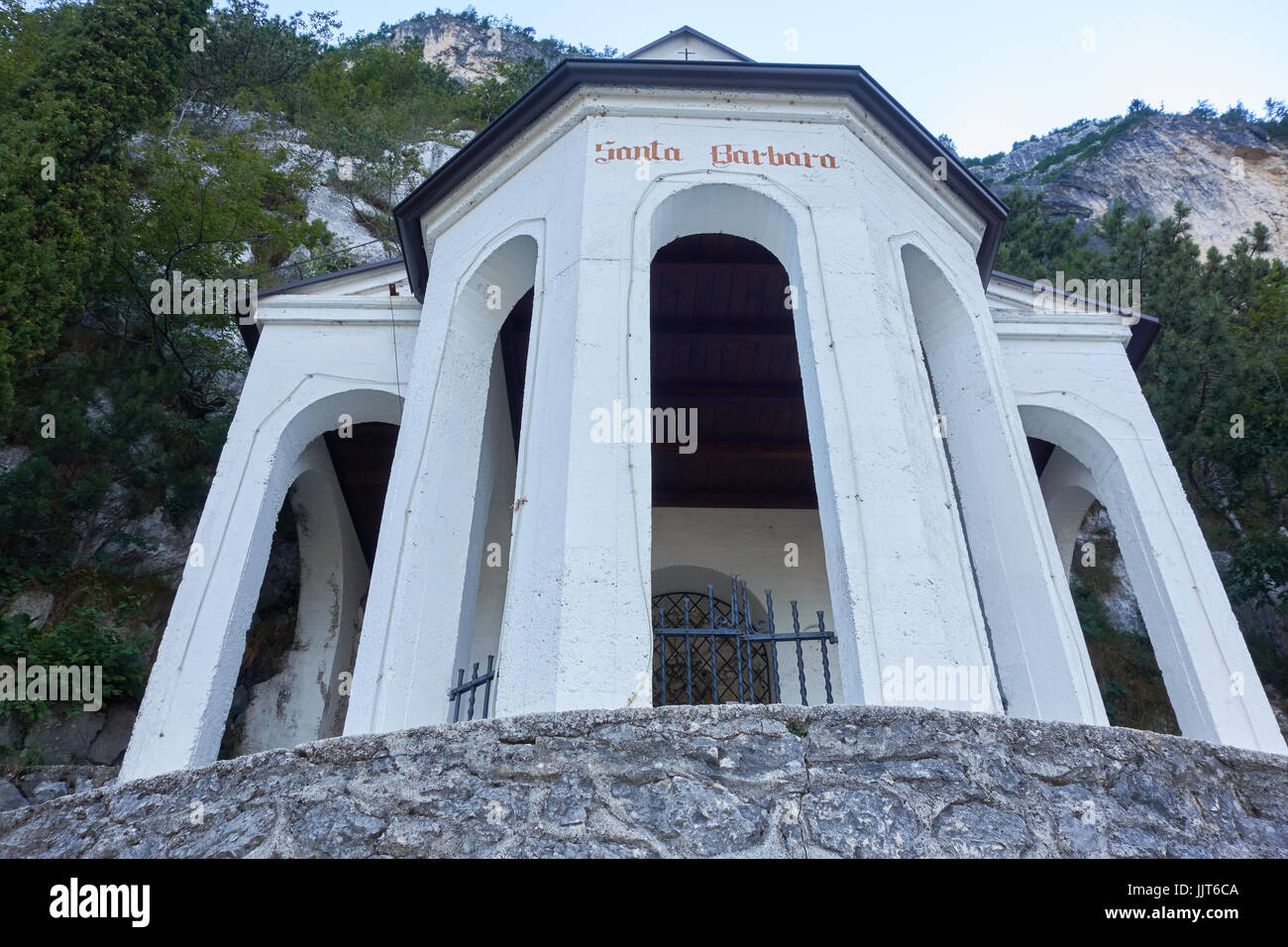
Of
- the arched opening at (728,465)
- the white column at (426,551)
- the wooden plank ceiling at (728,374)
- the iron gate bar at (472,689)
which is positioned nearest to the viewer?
the iron gate bar at (472,689)

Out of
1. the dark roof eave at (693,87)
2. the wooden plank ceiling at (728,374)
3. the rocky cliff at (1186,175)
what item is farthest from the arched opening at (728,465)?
the rocky cliff at (1186,175)

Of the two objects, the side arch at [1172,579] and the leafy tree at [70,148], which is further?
the leafy tree at [70,148]

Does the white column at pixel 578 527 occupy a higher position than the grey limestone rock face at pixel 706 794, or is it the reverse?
the white column at pixel 578 527

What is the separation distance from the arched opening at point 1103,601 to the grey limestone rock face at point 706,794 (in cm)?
512

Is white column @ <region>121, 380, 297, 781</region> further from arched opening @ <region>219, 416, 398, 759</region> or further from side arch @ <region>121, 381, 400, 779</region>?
arched opening @ <region>219, 416, 398, 759</region>

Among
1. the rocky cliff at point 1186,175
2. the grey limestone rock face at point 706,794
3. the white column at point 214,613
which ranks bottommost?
the grey limestone rock face at point 706,794

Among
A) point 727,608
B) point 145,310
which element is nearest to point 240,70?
point 145,310

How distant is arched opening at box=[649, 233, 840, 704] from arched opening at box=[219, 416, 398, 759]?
303cm

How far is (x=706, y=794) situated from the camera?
301 centimetres

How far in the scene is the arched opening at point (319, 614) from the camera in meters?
9.59

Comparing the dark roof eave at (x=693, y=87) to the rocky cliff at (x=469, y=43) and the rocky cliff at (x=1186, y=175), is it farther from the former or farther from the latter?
the rocky cliff at (x=469, y=43)

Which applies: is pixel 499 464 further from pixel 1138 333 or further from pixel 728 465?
pixel 1138 333

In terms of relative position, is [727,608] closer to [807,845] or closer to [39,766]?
[39,766]
